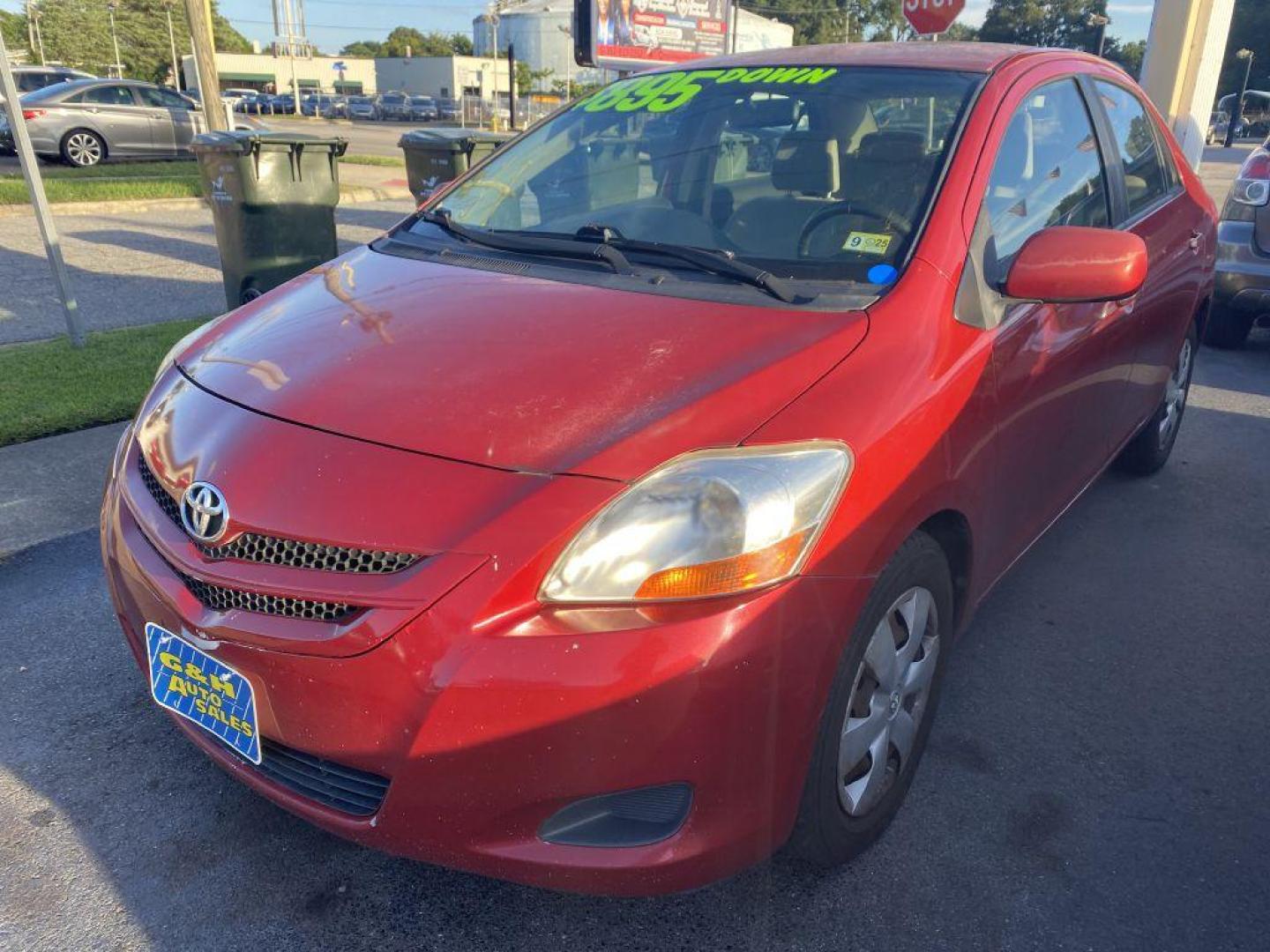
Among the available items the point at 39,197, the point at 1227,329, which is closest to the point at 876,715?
the point at 39,197

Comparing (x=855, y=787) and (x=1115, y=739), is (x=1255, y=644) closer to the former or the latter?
(x=1115, y=739)

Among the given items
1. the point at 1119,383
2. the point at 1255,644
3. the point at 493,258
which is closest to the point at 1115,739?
the point at 1255,644

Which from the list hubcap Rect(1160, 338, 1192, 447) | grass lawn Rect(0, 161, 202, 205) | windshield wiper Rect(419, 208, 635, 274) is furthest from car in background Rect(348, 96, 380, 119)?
windshield wiper Rect(419, 208, 635, 274)

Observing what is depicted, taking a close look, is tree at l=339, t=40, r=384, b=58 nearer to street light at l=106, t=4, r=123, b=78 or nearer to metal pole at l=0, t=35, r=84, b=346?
street light at l=106, t=4, r=123, b=78

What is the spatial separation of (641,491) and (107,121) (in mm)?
17766

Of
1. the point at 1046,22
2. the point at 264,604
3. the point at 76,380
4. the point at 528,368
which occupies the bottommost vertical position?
the point at 76,380

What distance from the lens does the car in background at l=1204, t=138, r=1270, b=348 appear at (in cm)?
617

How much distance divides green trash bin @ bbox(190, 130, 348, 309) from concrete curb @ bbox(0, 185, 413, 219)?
4.41 meters

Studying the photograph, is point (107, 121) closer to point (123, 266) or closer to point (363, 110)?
point (123, 266)

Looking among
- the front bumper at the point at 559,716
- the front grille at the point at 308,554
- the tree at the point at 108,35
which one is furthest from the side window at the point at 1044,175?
the tree at the point at 108,35

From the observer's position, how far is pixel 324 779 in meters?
1.88

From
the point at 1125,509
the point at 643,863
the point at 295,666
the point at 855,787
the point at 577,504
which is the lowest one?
the point at 1125,509

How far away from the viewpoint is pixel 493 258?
2.71m

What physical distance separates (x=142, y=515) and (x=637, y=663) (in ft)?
3.81
